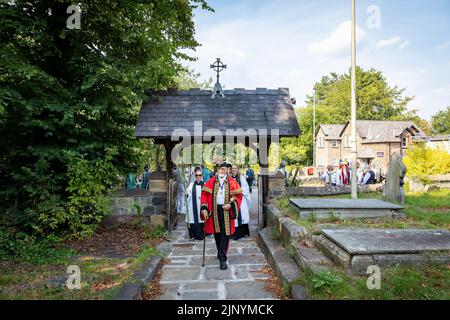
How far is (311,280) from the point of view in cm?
400

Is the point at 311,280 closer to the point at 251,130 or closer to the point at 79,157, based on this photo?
the point at 251,130

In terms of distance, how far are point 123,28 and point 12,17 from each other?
2447mm

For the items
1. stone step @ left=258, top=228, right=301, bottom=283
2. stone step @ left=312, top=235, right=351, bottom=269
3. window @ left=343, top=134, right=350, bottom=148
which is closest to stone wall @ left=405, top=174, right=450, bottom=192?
stone step @ left=258, top=228, right=301, bottom=283

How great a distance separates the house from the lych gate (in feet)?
95.6

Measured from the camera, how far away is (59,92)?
7289 mm

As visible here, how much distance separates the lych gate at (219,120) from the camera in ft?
27.7

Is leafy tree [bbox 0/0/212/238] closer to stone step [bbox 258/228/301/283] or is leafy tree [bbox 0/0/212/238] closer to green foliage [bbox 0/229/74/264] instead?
green foliage [bbox 0/229/74/264]

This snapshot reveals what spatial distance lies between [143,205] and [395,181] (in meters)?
6.74

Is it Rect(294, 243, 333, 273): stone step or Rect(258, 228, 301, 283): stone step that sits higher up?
Rect(294, 243, 333, 273): stone step

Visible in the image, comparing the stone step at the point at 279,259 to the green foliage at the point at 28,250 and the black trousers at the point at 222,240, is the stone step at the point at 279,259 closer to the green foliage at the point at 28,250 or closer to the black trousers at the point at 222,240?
the black trousers at the point at 222,240

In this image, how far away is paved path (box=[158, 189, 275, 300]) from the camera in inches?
183

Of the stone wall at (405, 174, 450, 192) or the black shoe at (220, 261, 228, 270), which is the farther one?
the stone wall at (405, 174, 450, 192)

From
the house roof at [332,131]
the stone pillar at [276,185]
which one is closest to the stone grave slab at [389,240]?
the stone pillar at [276,185]
